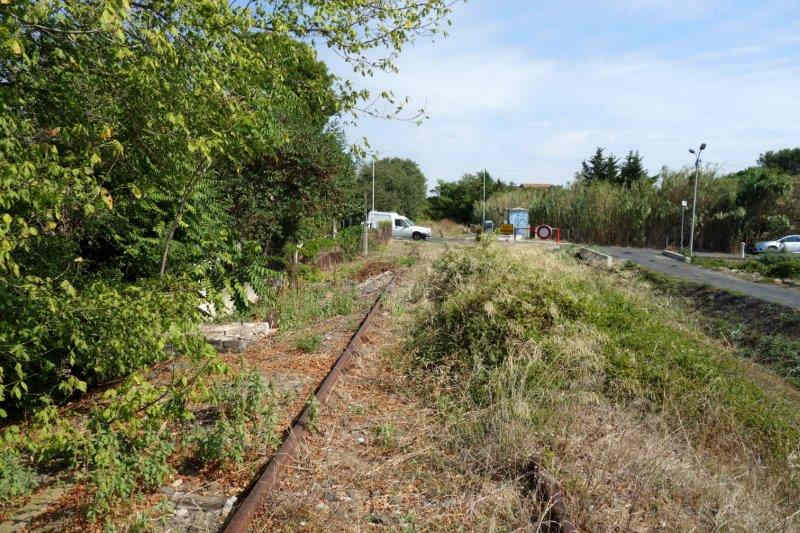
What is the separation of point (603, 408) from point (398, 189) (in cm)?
5537

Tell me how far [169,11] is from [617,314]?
24.6 feet

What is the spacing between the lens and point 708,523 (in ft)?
12.4

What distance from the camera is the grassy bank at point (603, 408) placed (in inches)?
156

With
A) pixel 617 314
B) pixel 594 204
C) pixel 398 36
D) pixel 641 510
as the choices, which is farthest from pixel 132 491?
pixel 594 204

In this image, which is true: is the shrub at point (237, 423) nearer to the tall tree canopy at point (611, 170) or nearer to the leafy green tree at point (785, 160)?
the tall tree canopy at point (611, 170)

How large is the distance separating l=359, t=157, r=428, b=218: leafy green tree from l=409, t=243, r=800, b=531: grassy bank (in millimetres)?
46175

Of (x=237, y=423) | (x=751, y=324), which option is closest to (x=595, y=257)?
(x=751, y=324)

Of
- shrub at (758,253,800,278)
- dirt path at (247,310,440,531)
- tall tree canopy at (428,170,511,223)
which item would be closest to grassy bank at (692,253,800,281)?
shrub at (758,253,800,278)

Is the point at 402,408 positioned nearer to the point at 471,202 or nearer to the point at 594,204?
the point at 594,204

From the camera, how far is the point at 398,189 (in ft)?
197

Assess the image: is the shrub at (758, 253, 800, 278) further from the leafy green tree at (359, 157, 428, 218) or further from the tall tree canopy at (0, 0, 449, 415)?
the leafy green tree at (359, 157, 428, 218)

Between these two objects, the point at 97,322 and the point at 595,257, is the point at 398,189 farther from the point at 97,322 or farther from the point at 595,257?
the point at 97,322

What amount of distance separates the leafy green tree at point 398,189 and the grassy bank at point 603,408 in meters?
46.2

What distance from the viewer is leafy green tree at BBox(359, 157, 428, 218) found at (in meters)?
55.8
